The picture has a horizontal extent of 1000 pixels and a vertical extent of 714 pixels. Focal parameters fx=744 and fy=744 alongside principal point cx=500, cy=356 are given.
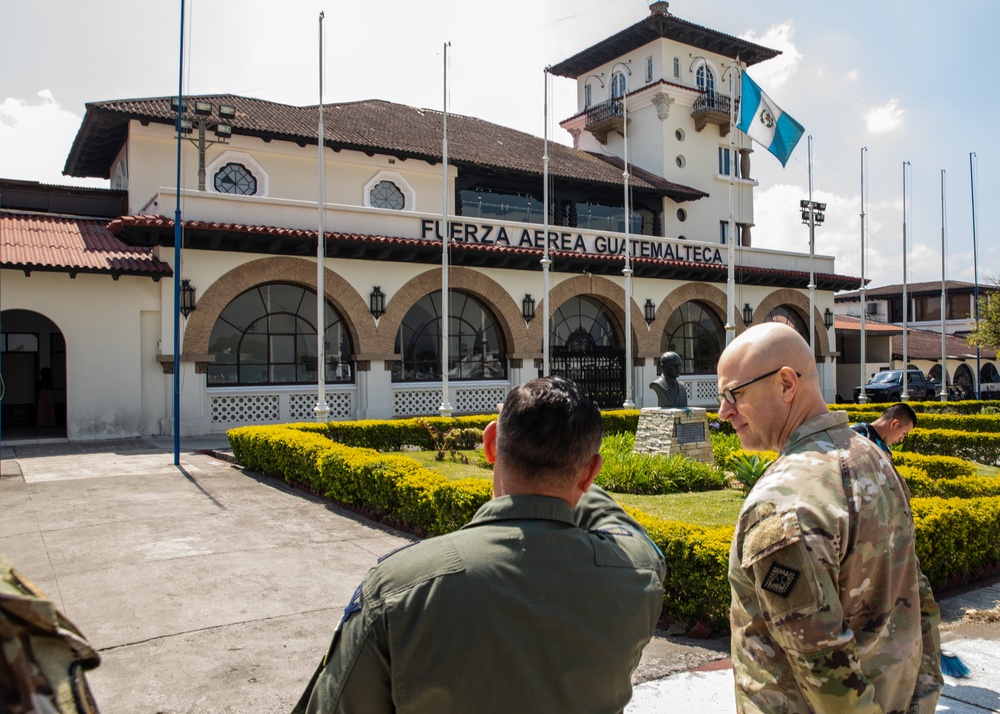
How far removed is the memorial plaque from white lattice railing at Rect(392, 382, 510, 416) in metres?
8.36

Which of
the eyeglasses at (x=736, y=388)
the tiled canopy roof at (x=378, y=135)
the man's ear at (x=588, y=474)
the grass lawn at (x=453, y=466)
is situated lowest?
the grass lawn at (x=453, y=466)

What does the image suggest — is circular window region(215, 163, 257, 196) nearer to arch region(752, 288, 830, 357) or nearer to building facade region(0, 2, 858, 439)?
building facade region(0, 2, 858, 439)

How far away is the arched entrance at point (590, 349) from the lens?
24.6 meters

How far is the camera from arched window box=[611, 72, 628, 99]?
112 feet

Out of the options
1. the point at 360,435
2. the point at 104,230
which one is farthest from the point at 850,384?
the point at 104,230

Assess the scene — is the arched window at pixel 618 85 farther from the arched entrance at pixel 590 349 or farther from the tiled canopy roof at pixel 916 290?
the tiled canopy roof at pixel 916 290

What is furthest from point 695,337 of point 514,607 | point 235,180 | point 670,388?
point 514,607

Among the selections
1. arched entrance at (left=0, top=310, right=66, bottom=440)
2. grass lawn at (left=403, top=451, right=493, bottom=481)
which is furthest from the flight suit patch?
arched entrance at (left=0, top=310, right=66, bottom=440)

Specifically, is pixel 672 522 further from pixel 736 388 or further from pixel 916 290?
pixel 916 290

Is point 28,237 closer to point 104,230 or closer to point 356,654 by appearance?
point 104,230

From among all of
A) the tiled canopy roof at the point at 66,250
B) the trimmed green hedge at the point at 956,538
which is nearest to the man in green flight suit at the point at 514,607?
the trimmed green hedge at the point at 956,538

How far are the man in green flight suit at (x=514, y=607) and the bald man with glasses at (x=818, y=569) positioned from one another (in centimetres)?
47

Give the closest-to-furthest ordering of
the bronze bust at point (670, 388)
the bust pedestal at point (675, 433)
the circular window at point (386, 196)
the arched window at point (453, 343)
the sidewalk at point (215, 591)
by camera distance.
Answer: the sidewalk at point (215, 591) < the bust pedestal at point (675, 433) < the bronze bust at point (670, 388) < the arched window at point (453, 343) < the circular window at point (386, 196)

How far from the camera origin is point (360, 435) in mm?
15484
